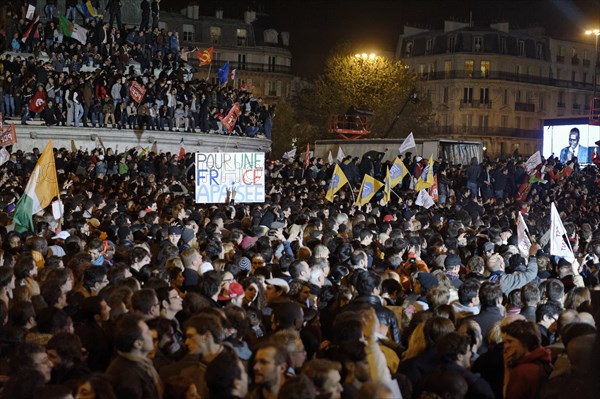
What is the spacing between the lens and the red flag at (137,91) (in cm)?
3634

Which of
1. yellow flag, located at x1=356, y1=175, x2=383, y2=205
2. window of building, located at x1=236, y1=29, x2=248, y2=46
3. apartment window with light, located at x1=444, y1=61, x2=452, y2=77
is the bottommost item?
yellow flag, located at x1=356, y1=175, x2=383, y2=205

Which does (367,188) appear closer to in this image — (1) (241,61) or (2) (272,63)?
(1) (241,61)

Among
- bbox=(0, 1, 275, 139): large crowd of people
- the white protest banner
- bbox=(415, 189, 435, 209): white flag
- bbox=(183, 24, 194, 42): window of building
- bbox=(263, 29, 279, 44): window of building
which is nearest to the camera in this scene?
the white protest banner

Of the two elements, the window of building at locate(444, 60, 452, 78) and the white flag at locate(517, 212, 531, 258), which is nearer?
the white flag at locate(517, 212, 531, 258)

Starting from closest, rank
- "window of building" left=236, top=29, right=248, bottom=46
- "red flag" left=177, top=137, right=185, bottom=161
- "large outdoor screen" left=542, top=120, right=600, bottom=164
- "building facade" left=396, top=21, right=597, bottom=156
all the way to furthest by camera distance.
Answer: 1. "red flag" left=177, top=137, right=185, bottom=161
2. "large outdoor screen" left=542, top=120, right=600, bottom=164
3. "building facade" left=396, top=21, right=597, bottom=156
4. "window of building" left=236, top=29, right=248, bottom=46

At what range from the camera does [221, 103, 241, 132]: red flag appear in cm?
3753

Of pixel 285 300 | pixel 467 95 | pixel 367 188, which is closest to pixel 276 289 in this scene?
pixel 285 300

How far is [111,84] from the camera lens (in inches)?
1442

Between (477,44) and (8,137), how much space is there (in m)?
75.9

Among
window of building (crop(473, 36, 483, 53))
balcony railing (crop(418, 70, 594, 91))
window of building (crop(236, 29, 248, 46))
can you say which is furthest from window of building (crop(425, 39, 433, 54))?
window of building (crop(236, 29, 248, 46))

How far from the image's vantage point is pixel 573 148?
48.3 metres

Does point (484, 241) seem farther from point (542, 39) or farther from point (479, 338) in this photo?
point (542, 39)

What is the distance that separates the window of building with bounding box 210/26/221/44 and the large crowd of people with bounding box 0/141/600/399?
84625 millimetres

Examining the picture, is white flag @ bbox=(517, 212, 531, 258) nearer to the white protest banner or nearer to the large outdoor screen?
the white protest banner
